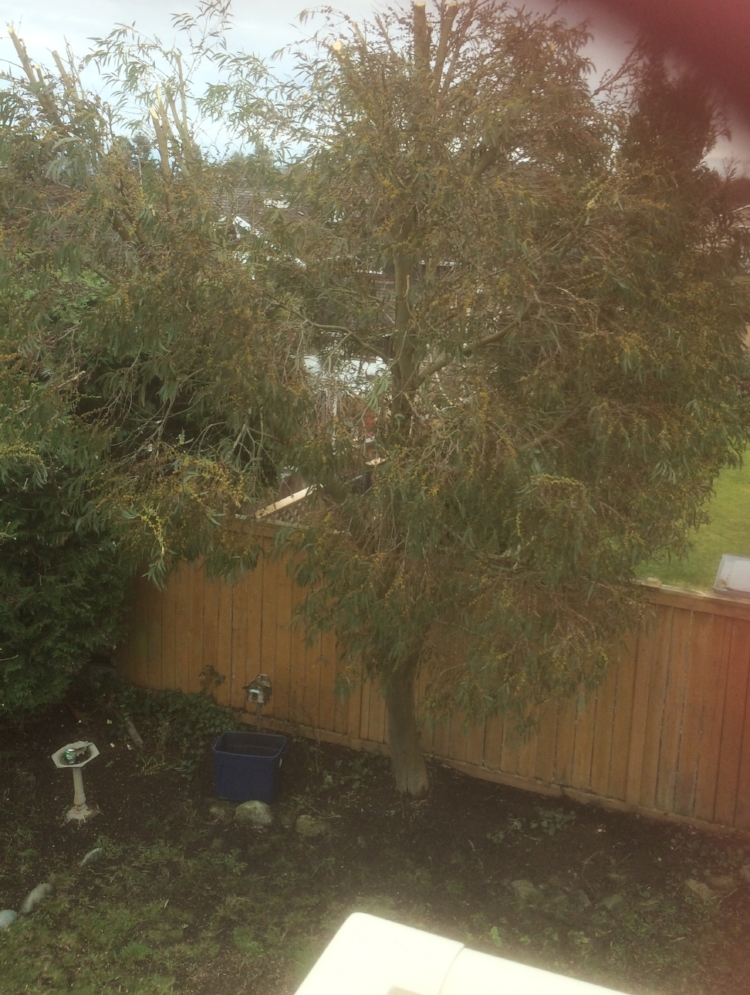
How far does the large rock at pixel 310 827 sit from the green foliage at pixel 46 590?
1863mm

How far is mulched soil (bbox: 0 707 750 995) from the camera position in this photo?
381 cm

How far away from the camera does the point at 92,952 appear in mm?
3830

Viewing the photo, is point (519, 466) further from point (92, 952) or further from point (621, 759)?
point (92, 952)

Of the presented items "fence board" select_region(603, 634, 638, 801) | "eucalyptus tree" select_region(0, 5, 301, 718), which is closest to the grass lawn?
"fence board" select_region(603, 634, 638, 801)

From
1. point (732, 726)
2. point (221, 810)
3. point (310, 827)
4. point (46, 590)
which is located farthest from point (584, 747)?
point (46, 590)

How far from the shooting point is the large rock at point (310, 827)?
474 cm

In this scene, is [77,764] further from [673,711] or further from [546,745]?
[673,711]

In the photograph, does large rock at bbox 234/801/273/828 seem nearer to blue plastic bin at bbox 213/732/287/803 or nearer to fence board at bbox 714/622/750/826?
blue plastic bin at bbox 213/732/287/803

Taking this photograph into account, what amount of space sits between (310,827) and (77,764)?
1.37 m

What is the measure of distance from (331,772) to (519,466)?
120 inches

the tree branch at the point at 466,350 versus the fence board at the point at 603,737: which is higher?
the tree branch at the point at 466,350

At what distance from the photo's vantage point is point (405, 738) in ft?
16.3

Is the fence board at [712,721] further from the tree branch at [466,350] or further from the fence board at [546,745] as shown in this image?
the tree branch at [466,350]

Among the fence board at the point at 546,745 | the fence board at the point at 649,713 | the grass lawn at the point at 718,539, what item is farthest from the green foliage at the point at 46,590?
the grass lawn at the point at 718,539
